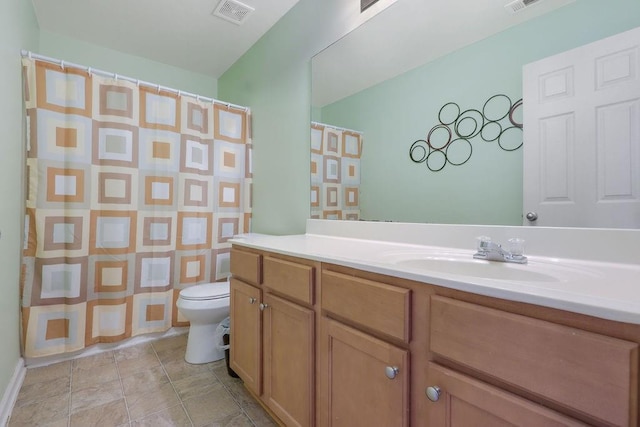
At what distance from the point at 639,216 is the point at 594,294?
0.51m

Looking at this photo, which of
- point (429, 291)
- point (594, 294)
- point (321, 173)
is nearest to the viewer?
point (594, 294)

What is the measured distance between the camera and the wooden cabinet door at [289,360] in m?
1.05

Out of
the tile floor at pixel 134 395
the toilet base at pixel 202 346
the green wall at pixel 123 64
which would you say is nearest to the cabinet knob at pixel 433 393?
the tile floor at pixel 134 395

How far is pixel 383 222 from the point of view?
1.43 meters

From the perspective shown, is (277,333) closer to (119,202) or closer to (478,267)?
(478,267)

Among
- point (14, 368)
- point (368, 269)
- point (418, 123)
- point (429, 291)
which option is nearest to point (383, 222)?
point (418, 123)

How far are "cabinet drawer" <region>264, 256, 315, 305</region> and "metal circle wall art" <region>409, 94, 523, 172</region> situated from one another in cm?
Result: 72

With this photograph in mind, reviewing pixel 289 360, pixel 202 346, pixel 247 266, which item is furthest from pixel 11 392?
pixel 289 360

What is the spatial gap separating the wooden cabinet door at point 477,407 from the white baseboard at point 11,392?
1851 millimetres

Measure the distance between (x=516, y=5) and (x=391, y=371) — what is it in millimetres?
1297

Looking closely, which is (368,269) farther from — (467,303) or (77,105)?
(77,105)

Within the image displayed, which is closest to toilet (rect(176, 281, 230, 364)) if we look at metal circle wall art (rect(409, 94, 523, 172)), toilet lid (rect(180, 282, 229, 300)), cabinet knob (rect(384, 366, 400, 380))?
toilet lid (rect(180, 282, 229, 300))

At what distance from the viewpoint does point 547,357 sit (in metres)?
0.51

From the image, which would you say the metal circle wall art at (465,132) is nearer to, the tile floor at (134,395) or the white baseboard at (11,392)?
the tile floor at (134,395)
